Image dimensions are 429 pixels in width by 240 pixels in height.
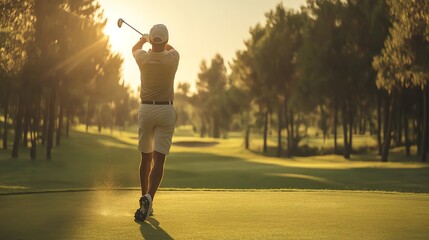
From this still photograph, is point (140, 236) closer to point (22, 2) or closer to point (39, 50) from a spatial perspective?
point (22, 2)

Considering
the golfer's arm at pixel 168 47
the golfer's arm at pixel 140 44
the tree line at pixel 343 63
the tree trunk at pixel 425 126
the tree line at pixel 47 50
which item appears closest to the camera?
the golfer's arm at pixel 168 47

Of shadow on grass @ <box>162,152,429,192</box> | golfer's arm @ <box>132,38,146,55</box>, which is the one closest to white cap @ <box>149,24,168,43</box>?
golfer's arm @ <box>132,38,146,55</box>

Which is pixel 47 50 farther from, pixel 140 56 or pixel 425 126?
pixel 140 56

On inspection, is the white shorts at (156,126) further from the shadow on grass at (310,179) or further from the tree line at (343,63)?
the tree line at (343,63)

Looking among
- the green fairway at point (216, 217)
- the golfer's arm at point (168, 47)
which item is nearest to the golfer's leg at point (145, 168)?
the green fairway at point (216, 217)

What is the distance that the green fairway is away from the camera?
272 inches

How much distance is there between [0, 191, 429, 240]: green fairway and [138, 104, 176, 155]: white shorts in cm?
100

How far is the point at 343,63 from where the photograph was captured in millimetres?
46562

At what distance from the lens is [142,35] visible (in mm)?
9336

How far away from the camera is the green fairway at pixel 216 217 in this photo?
6902 mm

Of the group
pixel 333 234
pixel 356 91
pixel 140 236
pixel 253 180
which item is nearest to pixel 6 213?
pixel 140 236

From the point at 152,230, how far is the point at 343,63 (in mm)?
41204

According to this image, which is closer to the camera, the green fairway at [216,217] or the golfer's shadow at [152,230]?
the golfer's shadow at [152,230]

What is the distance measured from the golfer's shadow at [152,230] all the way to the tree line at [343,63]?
22190 mm
